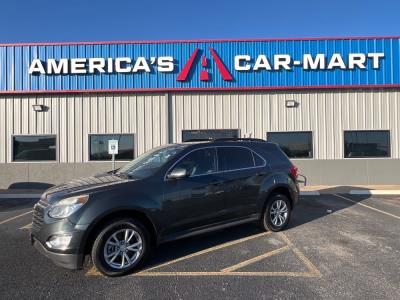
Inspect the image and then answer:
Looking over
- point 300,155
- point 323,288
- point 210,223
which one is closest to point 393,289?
point 323,288

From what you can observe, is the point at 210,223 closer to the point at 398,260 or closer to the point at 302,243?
the point at 302,243

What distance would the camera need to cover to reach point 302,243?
6.38 metres

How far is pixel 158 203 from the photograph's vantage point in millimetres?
5301

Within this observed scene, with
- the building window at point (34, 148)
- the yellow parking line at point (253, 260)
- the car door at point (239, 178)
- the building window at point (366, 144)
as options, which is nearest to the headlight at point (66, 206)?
the yellow parking line at point (253, 260)

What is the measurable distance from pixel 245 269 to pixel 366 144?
39.4 feet

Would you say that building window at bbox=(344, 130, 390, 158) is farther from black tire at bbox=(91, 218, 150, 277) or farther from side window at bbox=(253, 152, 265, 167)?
black tire at bbox=(91, 218, 150, 277)

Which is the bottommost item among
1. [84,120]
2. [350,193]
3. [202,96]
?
[350,193]

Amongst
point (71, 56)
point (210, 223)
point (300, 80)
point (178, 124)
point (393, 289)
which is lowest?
point (393, 289)

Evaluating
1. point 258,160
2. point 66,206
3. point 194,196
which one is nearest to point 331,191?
point 258,160

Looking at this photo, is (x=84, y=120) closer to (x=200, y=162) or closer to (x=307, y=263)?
(x=200, y=162)

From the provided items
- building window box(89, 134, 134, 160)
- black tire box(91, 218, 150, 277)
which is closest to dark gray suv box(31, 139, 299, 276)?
black tire box(91, 218, 150, 277)

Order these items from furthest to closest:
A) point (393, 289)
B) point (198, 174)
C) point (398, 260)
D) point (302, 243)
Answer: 1. point (302, 243)
2. point (198, 174)
3. point (398, 260)
4. point (393, 289)

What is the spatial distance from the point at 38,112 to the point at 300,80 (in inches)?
428

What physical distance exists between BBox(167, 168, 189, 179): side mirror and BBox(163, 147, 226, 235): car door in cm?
7
